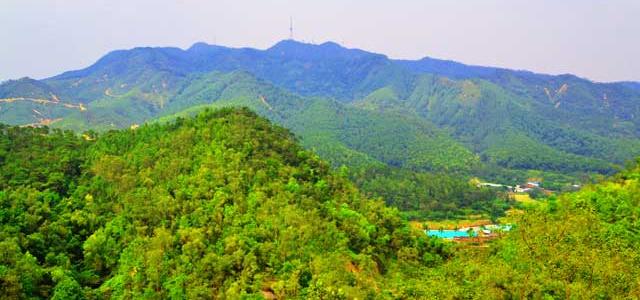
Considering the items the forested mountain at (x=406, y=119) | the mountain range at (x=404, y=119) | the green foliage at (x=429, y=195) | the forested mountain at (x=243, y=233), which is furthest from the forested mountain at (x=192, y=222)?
the mountain range at (x=404, y=119)

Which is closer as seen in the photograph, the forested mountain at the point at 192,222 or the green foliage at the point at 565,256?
the green foliage at the point at 565,256

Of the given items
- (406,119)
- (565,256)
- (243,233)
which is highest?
(243,233)

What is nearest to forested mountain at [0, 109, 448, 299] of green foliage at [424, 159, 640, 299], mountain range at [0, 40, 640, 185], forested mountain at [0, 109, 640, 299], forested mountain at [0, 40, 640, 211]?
forested mountain at [0, 109, 640, 299]

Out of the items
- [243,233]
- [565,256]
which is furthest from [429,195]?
[243,233]

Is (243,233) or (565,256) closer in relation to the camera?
(565,256)

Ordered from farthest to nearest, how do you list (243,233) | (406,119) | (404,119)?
(406,119) < (404,119) < (243,233)

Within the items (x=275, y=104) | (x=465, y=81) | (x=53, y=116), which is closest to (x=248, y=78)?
(x=275, y=104)

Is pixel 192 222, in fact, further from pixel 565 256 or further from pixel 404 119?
pixel 404 119

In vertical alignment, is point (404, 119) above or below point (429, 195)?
above

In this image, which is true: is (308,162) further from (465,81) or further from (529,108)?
(465,81)

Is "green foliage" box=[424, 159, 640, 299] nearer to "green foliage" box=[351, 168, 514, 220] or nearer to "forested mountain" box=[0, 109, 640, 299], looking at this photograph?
"forested mountain" box=[0, 109, 640, 299]

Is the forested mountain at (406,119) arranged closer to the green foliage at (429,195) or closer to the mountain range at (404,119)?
the mountain range at (404,119)
